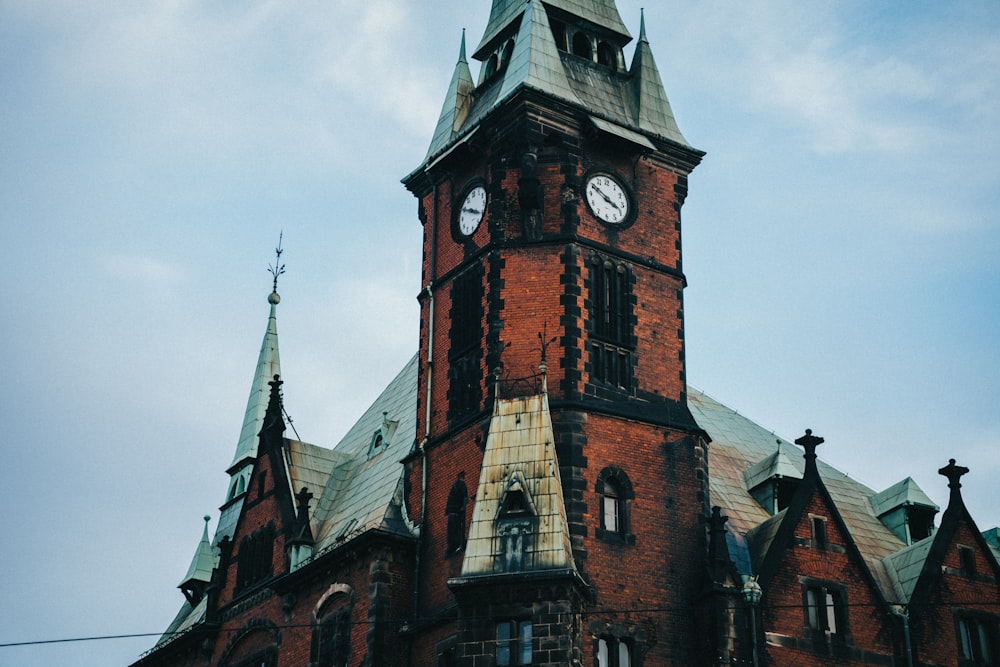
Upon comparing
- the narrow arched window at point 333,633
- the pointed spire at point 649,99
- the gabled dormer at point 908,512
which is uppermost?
the pointed spire at point 649,99

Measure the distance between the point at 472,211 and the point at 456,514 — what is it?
33.0 feet

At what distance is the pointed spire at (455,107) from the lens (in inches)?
2296

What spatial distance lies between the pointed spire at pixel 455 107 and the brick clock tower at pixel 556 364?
8cm

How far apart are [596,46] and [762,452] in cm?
1473

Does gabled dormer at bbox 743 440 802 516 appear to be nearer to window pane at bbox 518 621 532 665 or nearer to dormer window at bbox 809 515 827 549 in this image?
dormer window at bbox 809 515 827 549

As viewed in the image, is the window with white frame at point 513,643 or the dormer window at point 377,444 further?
the dormer window at point 377,444

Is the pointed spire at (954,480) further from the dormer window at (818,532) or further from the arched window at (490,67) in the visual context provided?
the arched window at (490,67)

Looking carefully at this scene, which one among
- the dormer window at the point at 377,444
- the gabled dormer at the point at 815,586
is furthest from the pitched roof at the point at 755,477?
the dormer window at the point at 377,444

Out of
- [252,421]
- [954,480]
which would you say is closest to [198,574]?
[252,421]

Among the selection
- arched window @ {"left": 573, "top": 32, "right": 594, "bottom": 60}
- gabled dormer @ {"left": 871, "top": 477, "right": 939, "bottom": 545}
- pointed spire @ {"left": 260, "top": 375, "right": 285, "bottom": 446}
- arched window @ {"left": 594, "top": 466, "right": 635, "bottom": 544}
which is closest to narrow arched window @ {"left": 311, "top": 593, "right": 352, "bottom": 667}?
pointed spire @ {"left": 260, "top": 375, "right": 285, "bottom": 446}

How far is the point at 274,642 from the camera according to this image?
55406 millimetres

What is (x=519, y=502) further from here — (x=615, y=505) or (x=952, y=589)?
(x=952, y=589)

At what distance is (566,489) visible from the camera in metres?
48.0

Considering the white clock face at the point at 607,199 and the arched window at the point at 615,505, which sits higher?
the white clock face at the point at 607,199
